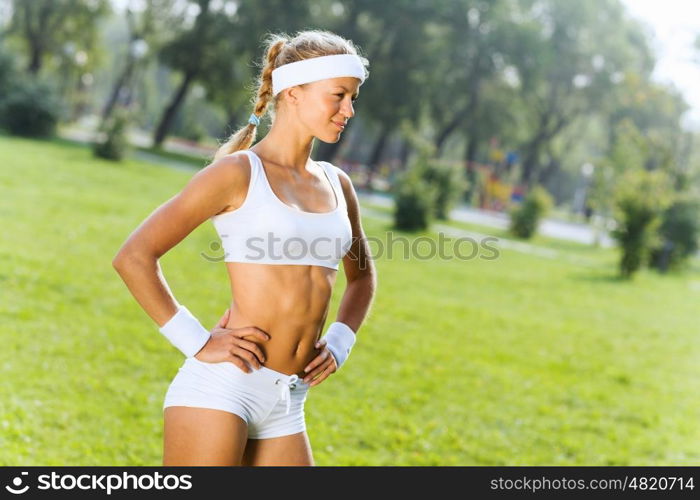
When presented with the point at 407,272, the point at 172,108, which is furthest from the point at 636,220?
the point at 172,108

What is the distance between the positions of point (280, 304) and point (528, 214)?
25.3 metres

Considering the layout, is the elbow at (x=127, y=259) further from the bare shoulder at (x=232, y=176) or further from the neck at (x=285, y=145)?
the neck at (x=285, y=145)

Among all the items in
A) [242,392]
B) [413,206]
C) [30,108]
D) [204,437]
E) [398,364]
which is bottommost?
[30,108]

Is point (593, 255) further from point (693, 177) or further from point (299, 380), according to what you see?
point (299, 380)

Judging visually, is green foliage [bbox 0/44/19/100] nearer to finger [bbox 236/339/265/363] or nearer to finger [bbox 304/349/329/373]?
finger [bbox 304/349/329/373]

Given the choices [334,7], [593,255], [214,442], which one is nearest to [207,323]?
[214,442]

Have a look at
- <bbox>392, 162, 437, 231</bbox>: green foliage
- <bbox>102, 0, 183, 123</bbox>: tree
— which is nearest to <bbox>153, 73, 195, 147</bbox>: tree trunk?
<bbox>102, 0, 183, 123</bbox>: tree

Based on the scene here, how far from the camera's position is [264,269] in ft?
8.72

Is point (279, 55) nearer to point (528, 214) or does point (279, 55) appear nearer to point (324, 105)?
point (324, 105)

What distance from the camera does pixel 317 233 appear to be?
8.79 feet

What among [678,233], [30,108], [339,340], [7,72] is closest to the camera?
[339,340]

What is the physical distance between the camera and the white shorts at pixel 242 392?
2.64 m

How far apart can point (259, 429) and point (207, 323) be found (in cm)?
737

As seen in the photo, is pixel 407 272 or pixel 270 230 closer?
pixel 270 230
